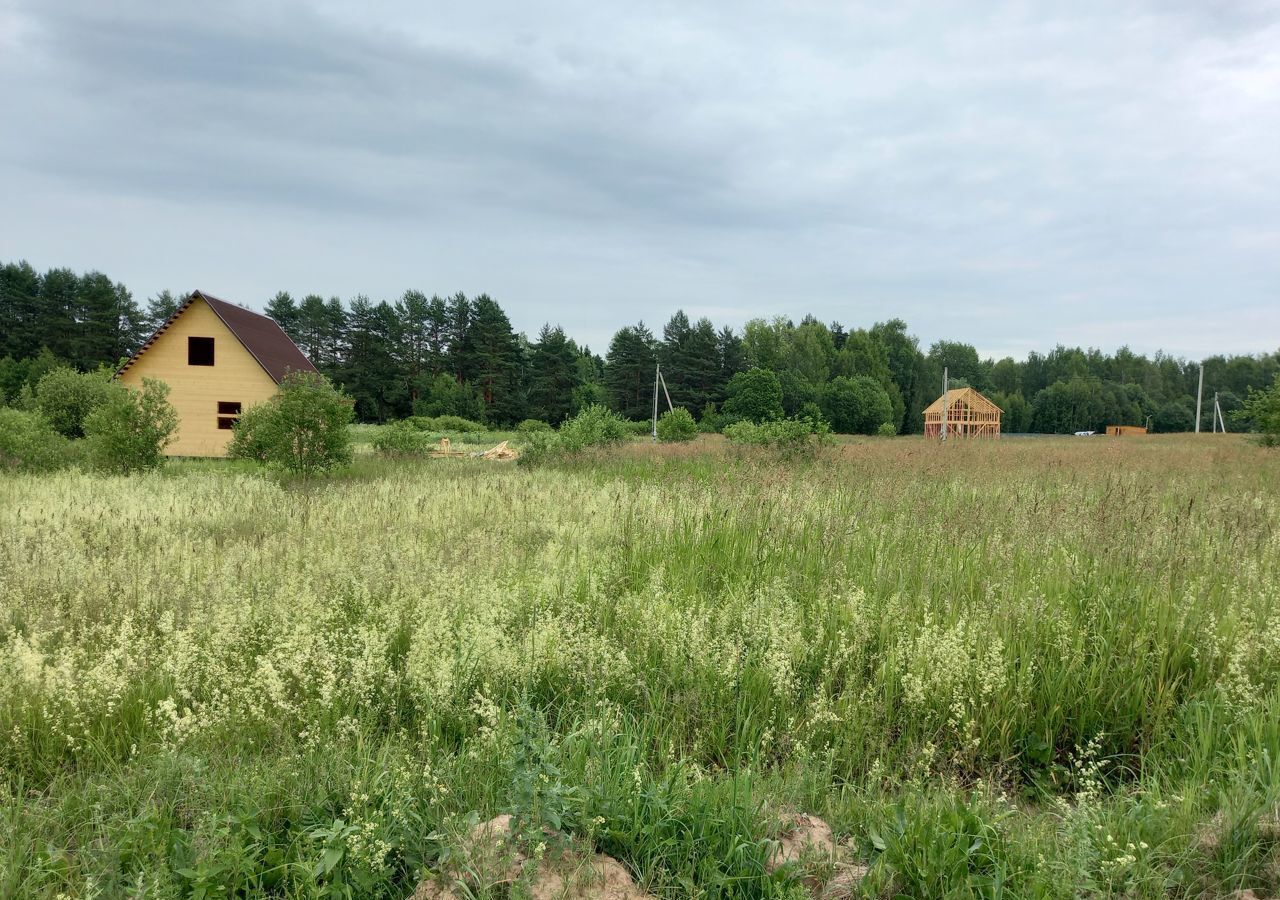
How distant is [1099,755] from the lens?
3.56 metres

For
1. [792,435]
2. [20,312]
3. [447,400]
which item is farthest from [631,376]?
[20,312]

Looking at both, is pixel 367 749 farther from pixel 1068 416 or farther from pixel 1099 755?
pixel 1068 416

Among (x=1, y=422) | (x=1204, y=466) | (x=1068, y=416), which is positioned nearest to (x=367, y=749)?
(x=1204, y=466)

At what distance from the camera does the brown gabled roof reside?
80.4 ft

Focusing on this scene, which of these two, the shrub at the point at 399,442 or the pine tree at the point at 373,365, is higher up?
the pine tree at the point at 373,365

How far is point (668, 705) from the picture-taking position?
3.67m

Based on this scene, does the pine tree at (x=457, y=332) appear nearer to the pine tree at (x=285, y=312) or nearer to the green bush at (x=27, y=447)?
the pine tree at (x=285, y=312)

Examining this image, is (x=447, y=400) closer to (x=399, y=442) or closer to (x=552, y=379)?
(x=552, y=379)

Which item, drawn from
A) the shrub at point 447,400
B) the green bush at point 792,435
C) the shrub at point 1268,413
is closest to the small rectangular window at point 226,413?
the green bush at point 792,435

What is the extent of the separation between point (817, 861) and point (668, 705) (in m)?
1.31

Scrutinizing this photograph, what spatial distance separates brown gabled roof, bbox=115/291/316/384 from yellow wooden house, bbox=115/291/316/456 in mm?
47

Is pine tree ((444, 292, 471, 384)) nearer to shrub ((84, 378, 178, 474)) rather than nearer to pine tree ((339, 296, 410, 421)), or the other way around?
pine tree ((339, 296, 410, 421))

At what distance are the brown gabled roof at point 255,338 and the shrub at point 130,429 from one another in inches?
254

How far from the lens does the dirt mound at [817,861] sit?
2385 mm
